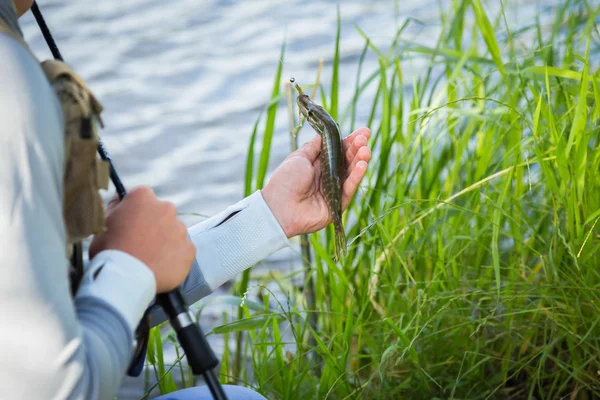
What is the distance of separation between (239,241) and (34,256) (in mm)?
820

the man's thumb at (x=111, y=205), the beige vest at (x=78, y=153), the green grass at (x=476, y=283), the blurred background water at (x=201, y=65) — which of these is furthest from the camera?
the blurred background water at (x=201, y=65)

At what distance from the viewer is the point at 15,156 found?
3.15ft

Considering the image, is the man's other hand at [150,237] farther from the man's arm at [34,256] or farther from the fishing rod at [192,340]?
the man's arm at [34,256]

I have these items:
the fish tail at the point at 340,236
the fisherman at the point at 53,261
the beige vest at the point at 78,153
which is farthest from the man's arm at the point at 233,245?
the beige vest at the point at 78,153

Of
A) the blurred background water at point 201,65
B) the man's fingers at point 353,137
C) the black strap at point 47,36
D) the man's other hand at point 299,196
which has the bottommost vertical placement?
the blurred background water at point 201,65

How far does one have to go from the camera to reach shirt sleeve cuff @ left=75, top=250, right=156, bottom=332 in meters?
1.12

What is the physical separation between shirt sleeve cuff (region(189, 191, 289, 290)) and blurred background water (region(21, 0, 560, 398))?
1822 millimetres

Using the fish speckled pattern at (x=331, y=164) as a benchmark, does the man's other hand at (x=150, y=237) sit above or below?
above

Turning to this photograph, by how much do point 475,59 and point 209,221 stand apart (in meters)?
0.96

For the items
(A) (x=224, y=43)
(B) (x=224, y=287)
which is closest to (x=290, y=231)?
(B) (x=224, y=287)

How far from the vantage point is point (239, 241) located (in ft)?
5.76

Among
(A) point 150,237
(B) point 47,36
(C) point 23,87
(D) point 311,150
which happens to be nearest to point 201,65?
(D) point 311,150

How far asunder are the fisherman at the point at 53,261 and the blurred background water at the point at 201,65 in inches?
93.5

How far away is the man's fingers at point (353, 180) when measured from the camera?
5.46ft
